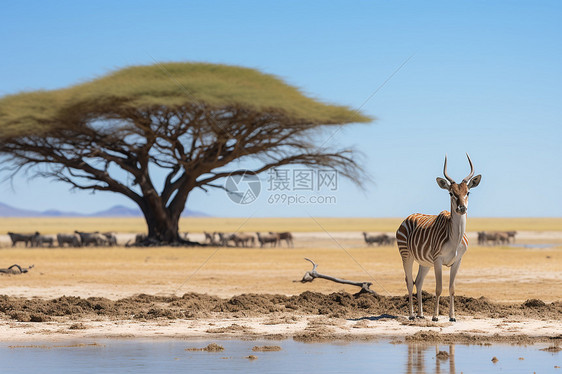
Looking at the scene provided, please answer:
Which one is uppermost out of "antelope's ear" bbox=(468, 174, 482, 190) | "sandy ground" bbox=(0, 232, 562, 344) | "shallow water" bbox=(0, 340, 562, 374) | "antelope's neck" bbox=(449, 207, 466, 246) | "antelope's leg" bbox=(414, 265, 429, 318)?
"antelope's ear" bbox=(468, 174, 482, 190)

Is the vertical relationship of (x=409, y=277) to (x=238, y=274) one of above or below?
above

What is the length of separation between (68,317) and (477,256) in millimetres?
21254

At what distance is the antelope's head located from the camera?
11.4 meters

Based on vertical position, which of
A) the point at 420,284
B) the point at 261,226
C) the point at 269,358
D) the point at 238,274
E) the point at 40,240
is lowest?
the point at 269,358

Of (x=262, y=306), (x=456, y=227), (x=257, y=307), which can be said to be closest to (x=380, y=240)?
(x=262, y=306)

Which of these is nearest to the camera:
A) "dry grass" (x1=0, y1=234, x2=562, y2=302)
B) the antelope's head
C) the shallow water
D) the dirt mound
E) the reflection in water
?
the reflection in water

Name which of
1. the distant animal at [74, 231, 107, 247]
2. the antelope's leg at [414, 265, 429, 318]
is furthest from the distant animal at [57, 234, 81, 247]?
the antelope's leg at [414, 265, 429, 318]

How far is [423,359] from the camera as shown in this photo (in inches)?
361

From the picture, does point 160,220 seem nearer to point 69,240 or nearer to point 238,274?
point 69,240

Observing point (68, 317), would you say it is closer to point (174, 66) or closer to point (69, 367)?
point (69, 367)

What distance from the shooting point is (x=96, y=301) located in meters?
14.3

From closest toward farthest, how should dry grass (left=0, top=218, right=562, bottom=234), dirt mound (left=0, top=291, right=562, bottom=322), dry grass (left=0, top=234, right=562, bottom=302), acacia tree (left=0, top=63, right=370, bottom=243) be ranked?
dirt mound (left=0, top=291, right=562, bottom=322), dry grass (left=0, top=234, right=562, bottom=302), acacia tree (left=0, top=63, right=370, bottom=243), dry grass (left=0, top=218, right=562, bottom=234)

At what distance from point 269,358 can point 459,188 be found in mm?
3901

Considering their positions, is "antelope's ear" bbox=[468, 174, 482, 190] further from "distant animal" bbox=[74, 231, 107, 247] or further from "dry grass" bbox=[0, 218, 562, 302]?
"distant animal" bbox=[74, 231, 107, 247]
